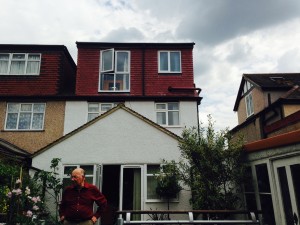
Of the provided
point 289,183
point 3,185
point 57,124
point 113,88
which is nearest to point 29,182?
point 3,185

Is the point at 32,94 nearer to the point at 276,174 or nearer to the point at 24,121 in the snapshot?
the point at 24,121

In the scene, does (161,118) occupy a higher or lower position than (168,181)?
higher

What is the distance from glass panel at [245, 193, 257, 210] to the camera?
7.48 metres

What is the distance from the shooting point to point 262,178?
23.0ft

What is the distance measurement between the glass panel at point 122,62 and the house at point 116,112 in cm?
6

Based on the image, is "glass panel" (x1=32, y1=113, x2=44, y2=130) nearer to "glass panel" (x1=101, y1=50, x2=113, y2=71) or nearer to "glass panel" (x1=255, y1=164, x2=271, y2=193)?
"glass panel" (x1=101, y1=50, x2=113, y2=71)

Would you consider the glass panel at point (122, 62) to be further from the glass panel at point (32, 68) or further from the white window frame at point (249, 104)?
the white window frame at point (249, 104)

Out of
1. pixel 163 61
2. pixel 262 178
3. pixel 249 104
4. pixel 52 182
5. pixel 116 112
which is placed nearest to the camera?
pixel 262 178

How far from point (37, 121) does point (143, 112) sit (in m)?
5.86

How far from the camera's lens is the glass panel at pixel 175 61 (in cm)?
1612

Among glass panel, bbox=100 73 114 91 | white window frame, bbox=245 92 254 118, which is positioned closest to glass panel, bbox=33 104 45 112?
glass panel, bbox=100 73 114 91

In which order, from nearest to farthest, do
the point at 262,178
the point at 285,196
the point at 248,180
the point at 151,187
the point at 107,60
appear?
1. the point at 285,196
2. the point at 262,178
3. the point at 248,180
4. the point at 151,187
5. the point at 107,60

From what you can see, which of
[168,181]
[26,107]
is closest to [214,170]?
[168,181]

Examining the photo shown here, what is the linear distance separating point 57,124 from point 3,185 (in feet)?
23.8
